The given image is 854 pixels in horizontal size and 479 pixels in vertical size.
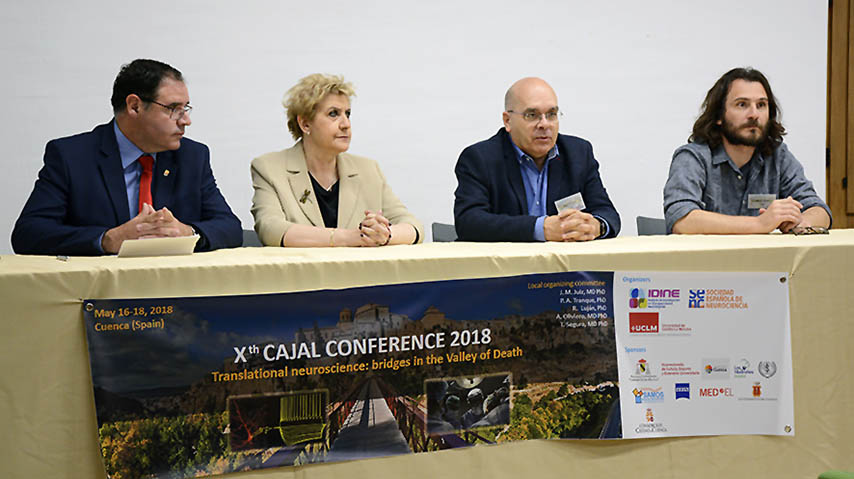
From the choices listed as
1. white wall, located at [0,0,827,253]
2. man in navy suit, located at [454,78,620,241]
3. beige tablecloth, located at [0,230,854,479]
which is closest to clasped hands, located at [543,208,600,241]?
beige tablecloth, located at [0,230,854,479]

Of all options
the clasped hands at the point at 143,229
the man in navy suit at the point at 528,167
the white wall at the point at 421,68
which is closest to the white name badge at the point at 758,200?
the man in navy suit at the point at 528,167

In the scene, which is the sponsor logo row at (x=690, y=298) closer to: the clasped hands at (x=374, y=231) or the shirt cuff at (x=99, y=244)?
the clasped hands at (x=374, y=231)

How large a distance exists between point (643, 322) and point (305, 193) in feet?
4.73

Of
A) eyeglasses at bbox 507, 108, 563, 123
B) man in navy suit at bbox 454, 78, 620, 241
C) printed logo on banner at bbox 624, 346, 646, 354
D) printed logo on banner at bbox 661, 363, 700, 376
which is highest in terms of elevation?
eyeglasses at bbox 507, 108, 563, 123

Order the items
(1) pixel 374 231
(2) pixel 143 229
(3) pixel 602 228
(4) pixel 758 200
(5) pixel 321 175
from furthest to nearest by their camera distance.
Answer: (5) pixel 321 175 < (4) pixel 758 200 < (3) pixel 602 228 < (1) pixel 374 231 < (2) pixel 143 229

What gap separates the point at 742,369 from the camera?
171cm

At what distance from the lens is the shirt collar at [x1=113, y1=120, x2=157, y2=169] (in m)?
2.35

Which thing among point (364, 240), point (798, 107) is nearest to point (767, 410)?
point (364, 240)

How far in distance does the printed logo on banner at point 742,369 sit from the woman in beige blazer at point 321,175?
1173 mm

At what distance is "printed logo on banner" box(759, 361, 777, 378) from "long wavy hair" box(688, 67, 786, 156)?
1398mm

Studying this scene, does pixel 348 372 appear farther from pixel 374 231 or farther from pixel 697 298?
pixel 697 298

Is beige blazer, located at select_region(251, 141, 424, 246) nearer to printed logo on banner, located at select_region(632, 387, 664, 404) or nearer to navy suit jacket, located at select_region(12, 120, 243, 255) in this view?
navy suit jacket, located at select_region(12, 120, 243, 255)

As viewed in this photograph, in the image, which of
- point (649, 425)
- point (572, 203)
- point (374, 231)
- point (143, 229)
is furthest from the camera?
point (572, 203)

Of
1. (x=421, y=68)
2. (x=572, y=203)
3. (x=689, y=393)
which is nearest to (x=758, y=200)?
(x=572, y=203)
